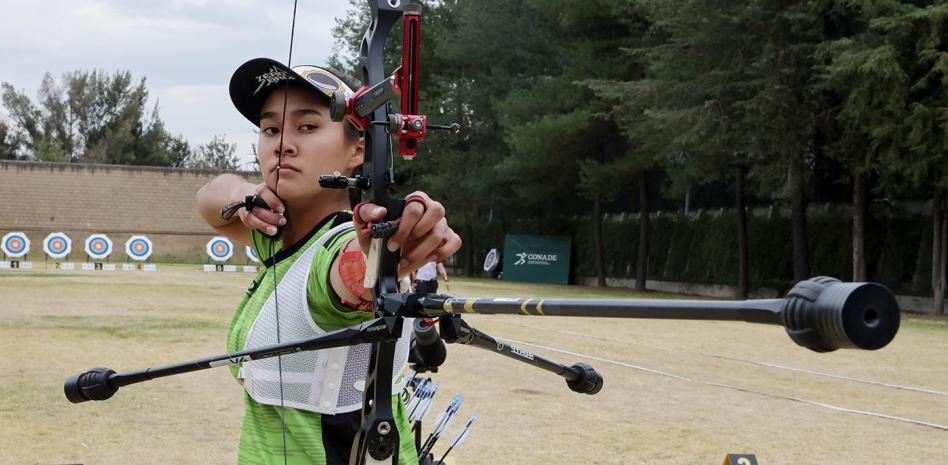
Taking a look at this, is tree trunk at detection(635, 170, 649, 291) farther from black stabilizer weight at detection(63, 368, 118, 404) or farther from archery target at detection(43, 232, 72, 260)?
black stabilizer weight at detection(63, 368, 118, 404)

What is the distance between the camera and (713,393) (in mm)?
8734

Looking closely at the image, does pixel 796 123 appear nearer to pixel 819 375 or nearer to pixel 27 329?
pixel 819 375

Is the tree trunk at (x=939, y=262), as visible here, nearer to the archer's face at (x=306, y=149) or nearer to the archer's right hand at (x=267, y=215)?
the archer's face at (x=306, y=149)

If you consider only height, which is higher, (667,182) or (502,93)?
(502,93)

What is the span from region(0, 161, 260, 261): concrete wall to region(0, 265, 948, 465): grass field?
3192cm

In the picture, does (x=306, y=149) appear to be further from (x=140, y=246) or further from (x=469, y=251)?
(x=140, y=246)

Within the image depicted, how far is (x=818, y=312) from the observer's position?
3.34 feet

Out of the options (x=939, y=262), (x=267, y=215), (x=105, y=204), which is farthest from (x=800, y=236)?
(x=105, y=204)

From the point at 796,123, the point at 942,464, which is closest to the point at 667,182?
the point at 796,123

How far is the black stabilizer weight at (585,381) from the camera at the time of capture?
2.40 m

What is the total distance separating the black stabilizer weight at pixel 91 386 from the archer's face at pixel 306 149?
58cm

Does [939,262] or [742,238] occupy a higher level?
[742,238]

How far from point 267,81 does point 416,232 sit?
3.07 feet

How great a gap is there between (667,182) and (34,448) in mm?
27994
